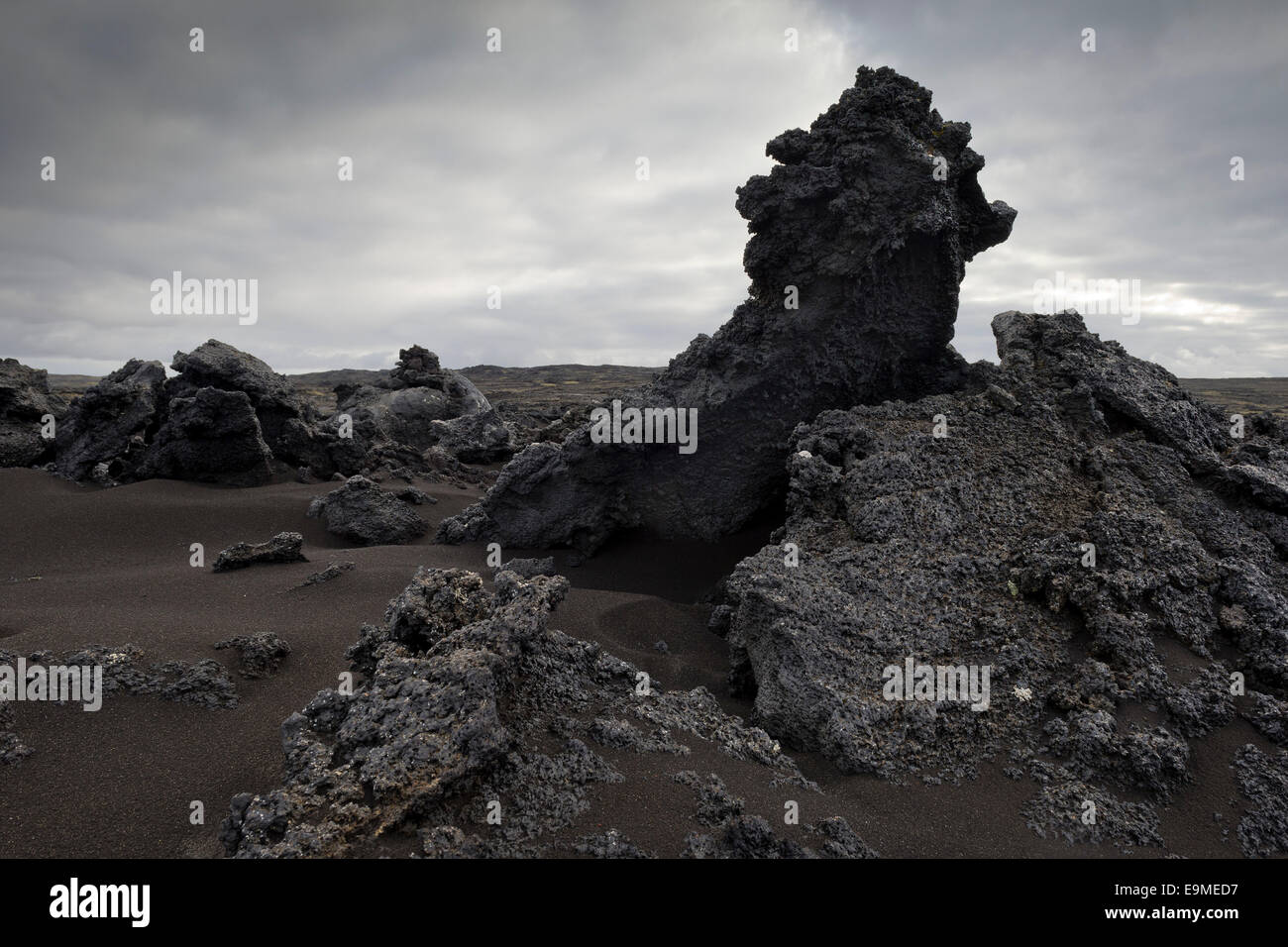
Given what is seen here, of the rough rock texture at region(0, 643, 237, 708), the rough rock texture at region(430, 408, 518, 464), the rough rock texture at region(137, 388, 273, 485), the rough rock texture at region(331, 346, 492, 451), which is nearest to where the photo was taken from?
the rough rock texture at region(0, 643, 237, 708)

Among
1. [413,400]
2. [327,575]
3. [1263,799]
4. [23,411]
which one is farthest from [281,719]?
[413,400]

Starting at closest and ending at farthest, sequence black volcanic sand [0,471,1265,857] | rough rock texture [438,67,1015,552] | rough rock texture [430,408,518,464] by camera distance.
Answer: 1. black volcanic sand [0,471,1265,857]
2. rough rock texture [438,67,1015,552]
3. rough rock texture [430,408,518,464]

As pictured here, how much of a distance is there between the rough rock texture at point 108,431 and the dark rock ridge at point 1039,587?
12262mm

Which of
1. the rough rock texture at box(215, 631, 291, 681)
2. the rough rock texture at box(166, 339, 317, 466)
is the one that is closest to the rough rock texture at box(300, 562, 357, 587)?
the rough rock texture at box(215, 631, 291, 681)

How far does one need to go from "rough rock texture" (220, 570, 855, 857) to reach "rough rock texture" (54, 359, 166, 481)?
11.2 metres

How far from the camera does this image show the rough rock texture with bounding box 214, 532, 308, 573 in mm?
8516

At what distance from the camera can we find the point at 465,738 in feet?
12.1

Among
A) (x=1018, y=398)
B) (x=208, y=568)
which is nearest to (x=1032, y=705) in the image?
(x=1018, y=398)

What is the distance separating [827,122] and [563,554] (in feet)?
20.0

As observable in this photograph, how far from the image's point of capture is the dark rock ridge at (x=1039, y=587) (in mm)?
4762

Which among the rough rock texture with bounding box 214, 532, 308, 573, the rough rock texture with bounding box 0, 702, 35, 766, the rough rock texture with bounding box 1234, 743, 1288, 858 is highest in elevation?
the rough rock texture with bounding box 214, 532, 308, 573

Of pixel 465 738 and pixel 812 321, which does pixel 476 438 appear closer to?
pixel 812 321

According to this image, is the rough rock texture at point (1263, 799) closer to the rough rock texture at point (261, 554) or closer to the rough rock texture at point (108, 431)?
the rough rock texture at point (261, 554)

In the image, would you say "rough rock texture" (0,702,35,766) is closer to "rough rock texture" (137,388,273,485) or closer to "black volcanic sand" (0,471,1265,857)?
"black volcanic sand" (0,471,1265,857)
